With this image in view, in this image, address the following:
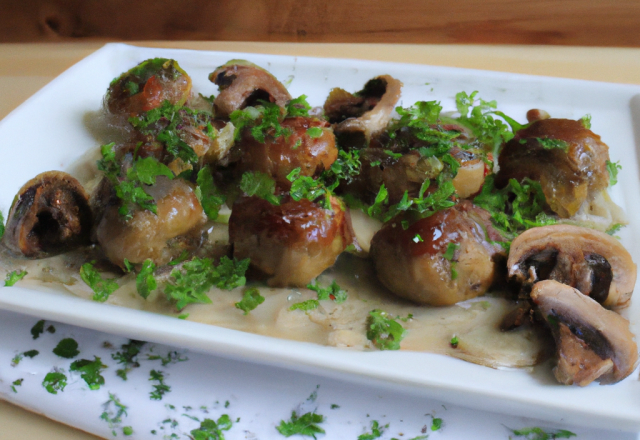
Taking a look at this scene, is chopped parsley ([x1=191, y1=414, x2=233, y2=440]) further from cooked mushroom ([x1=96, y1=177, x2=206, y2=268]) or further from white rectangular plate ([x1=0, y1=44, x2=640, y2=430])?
cooked mushroom ([x1=96, y1=177, x2=206, y2=268])

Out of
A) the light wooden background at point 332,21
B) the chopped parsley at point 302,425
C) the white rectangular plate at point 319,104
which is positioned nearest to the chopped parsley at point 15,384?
the white rectangular plate at point 319,104

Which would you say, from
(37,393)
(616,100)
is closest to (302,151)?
(37,393)

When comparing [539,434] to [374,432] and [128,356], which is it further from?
[128,356]

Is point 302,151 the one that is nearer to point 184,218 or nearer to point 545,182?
point 184,218

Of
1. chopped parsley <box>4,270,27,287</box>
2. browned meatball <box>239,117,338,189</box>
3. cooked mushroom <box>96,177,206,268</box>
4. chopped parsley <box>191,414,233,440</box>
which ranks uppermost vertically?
browned meatball <box>239,117,338,189</box>

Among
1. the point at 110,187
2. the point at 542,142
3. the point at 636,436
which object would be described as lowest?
the point at 636,436

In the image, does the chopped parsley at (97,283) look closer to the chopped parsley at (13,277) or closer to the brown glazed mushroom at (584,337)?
the chopped parsley at (13,277)

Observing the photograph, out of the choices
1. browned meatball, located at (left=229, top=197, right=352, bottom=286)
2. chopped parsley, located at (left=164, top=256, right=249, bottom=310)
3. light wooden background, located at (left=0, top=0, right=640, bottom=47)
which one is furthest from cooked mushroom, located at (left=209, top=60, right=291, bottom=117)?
light wooden background, located at (left=0, top=0, right=640, bottom=47)
